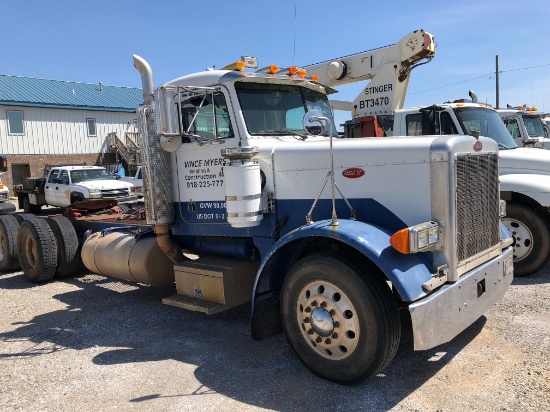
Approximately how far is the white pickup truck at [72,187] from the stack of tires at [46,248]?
26.2ft

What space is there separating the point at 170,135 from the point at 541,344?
4.03m

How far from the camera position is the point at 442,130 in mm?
7754

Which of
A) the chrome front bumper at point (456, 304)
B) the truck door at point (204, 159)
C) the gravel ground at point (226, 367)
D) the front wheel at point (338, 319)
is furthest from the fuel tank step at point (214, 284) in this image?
the chrome front bumper at point (456, 304)

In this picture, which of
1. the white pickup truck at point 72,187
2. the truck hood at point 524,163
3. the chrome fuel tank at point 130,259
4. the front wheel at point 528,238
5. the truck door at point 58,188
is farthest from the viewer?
the truck door at point 58,188

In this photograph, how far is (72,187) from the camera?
17188mm

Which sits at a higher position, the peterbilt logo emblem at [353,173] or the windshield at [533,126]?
the windshield at [533,126]

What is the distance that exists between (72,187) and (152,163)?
510 inches

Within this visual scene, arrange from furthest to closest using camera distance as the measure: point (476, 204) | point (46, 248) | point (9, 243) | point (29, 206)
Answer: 1. point (29, 206)
2. point (9, 243)
3. point (46, 248)
4. point (476, 204)

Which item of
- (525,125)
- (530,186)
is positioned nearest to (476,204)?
(530,186)

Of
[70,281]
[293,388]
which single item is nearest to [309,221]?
[293,388]

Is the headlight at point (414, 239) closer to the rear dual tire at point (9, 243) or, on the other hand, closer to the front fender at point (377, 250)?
the front fender at point (377, 250)

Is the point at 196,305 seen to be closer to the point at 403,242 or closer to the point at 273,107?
the point at 273,107

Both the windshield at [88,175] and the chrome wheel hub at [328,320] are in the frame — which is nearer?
the chrome wheel hub at [328,320]

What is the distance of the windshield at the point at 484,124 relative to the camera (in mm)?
7716
